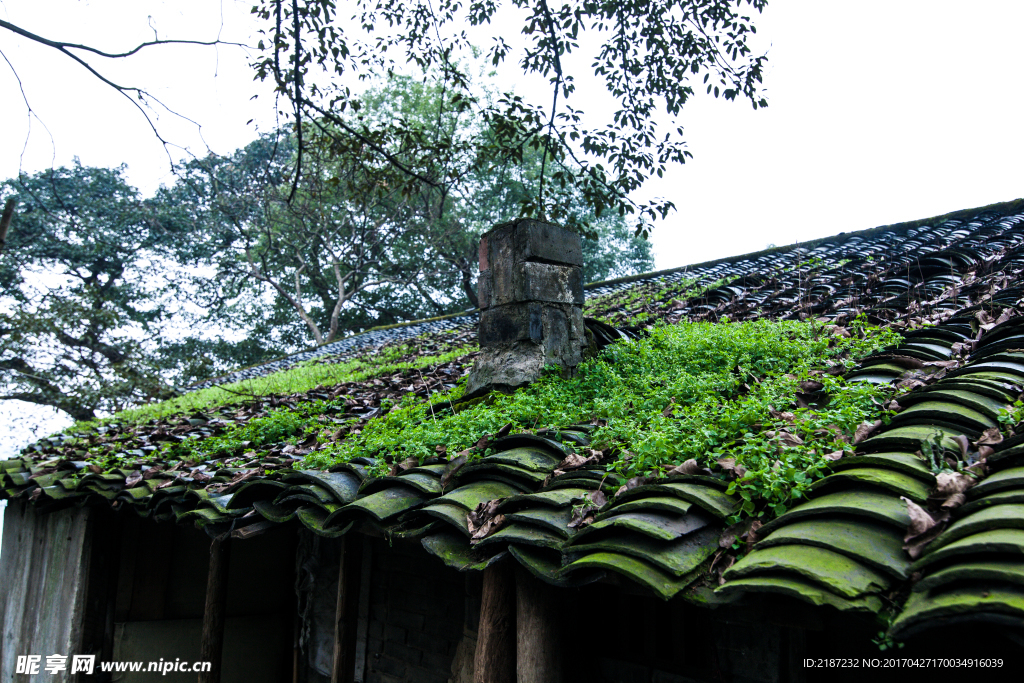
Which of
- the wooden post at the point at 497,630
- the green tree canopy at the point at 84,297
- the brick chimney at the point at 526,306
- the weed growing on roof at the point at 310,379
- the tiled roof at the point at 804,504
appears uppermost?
the green tree canopy at the point at 84,297

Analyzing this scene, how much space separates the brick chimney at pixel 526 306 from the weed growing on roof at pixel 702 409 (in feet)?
0.75

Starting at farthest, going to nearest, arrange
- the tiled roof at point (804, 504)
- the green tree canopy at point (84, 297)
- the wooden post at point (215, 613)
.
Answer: the green tree canopy at point (84, 297), the wooden post at point (215, 613), the tiled roof at point (804, 504)

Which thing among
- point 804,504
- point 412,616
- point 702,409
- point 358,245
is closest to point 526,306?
point 702,409

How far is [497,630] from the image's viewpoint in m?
2.73

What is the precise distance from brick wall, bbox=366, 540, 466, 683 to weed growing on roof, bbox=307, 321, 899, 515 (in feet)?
3.52

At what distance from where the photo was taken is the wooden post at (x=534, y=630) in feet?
8.39

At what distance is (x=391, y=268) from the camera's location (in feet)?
80.0

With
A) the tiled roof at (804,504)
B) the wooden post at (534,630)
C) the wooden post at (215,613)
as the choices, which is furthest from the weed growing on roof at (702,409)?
the wooden post at (215,613)

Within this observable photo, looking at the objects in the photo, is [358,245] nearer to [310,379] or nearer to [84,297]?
[84,297]

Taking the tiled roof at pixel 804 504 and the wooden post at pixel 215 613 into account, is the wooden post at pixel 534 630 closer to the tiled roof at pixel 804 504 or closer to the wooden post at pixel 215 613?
the tiled roof at pixel 804 504

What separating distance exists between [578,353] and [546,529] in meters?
2.90

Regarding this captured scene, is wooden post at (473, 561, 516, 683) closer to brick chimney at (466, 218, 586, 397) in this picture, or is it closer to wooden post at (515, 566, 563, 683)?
wooden post at (515, 566, 563, 683)

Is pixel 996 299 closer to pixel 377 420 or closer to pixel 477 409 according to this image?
pixel 477 409

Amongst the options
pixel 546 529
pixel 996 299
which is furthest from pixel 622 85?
pixel 546 529
